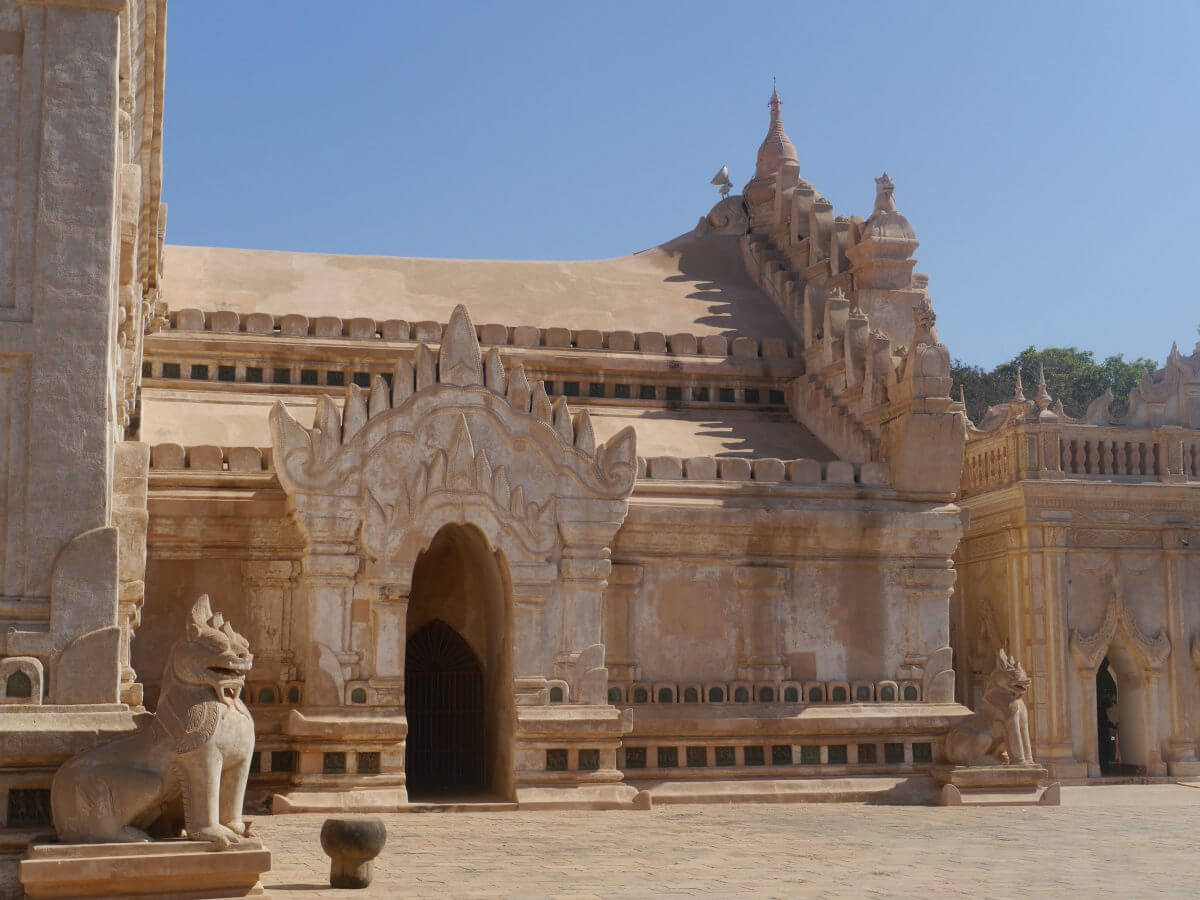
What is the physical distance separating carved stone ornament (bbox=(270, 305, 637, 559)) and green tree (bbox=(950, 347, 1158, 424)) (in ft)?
127

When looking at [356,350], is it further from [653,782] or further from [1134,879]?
[1134,879]

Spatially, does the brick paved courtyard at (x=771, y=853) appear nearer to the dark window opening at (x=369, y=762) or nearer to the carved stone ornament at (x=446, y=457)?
the dark window opening at (x=369, y=762)

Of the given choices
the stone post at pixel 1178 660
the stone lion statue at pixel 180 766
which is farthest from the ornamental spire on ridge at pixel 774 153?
the stone lion statue at pixel 180 766

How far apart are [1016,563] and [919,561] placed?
6622 millimetres

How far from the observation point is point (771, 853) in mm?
15031

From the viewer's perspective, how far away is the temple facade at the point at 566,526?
64.4 ft

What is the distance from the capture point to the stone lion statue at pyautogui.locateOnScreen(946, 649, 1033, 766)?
21.0 metres

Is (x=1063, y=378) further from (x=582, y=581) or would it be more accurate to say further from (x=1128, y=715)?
(x=582, y=581)

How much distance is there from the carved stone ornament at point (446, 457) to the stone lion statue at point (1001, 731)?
5535 millimetres

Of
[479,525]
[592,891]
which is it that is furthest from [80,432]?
[479,525]

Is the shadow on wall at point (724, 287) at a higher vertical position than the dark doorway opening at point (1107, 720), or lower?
higher

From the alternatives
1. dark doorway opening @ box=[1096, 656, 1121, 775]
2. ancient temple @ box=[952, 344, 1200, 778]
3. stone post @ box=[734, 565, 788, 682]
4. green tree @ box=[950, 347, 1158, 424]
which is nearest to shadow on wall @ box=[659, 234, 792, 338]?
ancient temple @ box=[952, 344, 1200, 778]

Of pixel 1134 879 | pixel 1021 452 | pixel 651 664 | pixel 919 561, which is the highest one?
pixel 1021 452

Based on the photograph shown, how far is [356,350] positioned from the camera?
78.6ft
